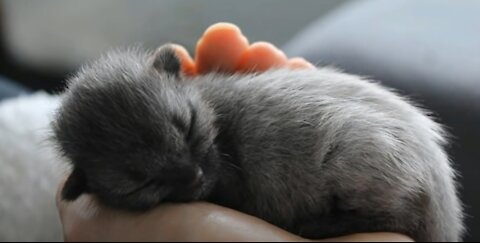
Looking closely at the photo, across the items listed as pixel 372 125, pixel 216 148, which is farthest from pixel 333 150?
pixel 216 148

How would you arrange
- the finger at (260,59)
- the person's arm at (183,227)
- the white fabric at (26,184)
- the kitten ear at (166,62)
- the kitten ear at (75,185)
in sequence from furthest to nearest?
the white fabric at (26,184) → the finger at (260,59) → the kitten ear at (166,62) → the kitten ear at (75,185) → the person's arm at (183,227)

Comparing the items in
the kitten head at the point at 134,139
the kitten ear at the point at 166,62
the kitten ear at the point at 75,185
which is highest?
the kitten ear at the point at 166,62

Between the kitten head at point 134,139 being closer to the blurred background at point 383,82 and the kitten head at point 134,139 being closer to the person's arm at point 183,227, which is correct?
the person's arm at point 183,227

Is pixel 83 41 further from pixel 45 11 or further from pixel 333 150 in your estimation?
pixel 333 150

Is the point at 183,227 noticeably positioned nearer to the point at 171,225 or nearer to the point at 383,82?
the point at 171,225

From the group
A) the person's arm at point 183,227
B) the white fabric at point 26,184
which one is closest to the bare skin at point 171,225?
the person's arm at point 183,227

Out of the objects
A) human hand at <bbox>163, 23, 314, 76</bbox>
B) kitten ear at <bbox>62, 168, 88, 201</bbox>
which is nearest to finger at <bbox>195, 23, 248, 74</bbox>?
human hand at <bbox>163, 23, 314, 76</bbox>

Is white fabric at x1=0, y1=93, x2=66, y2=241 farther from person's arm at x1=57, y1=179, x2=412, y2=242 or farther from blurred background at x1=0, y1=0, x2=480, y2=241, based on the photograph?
person's arm at x1=57, y1=179, x2=412, y2=242
